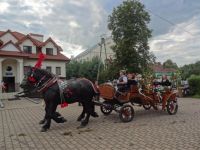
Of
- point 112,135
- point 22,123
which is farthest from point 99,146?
point 22,123

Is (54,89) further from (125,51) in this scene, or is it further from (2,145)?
(125,51)

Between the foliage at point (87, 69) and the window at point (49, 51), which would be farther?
the foliage at point (87, 69)

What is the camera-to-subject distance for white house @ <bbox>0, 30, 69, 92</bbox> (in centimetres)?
3900

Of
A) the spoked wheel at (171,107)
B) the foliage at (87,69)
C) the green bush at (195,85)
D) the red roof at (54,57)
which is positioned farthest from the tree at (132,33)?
the spoked wheel at (171,107)

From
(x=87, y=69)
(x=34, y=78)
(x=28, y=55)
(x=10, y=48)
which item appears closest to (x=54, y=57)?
(x=28, y=55)

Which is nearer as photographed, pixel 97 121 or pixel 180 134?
pixel 180 134

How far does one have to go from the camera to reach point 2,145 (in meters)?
7.43

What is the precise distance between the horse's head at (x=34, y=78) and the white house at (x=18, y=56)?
28.7m

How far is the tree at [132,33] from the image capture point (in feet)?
109

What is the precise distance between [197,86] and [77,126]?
654 inches

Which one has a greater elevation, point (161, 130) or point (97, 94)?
point (97, 94)

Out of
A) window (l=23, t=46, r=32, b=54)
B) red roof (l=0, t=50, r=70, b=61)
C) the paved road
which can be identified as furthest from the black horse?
window (l=23, t=46, r=32, b=54)

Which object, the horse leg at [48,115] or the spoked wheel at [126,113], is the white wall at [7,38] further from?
the horse leg at [48,115]

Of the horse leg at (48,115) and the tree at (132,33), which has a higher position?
the tree at (132,33)
